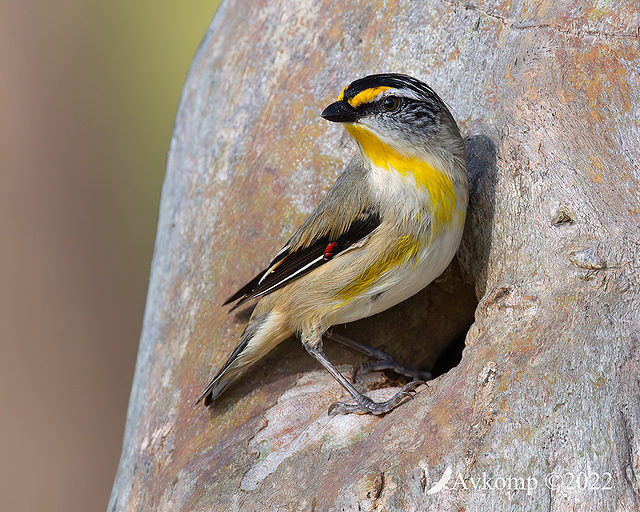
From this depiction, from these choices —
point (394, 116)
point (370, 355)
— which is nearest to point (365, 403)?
point (370, 355)

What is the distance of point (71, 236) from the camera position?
7.36m

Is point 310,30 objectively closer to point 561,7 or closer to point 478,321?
point 561,7

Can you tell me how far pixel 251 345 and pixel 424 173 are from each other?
1120 mm

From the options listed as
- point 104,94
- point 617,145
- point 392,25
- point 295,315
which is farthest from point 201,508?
point 104,94

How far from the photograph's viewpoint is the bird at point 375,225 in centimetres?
285

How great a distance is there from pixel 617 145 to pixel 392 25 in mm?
1356

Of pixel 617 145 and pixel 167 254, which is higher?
pixel 167 254

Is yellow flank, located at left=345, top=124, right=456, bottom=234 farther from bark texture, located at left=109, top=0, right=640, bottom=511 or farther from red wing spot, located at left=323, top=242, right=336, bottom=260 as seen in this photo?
red wing spot, located at left=323, top=242, right=336, bottom=260

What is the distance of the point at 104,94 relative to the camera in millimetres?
8562

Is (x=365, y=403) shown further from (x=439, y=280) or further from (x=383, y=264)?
(x=439, y=280)

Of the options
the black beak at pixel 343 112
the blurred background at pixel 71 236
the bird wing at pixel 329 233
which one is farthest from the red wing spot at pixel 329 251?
the blurred background at pixel 71 236

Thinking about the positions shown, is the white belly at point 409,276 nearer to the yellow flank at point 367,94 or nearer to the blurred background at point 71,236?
the yellow flank at point 367,94

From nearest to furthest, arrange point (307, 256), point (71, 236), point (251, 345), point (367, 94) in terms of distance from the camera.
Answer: point (367, 94), point (307, 256), point (251, 345), point (71, 236)

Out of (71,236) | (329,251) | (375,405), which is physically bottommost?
(375,405)
